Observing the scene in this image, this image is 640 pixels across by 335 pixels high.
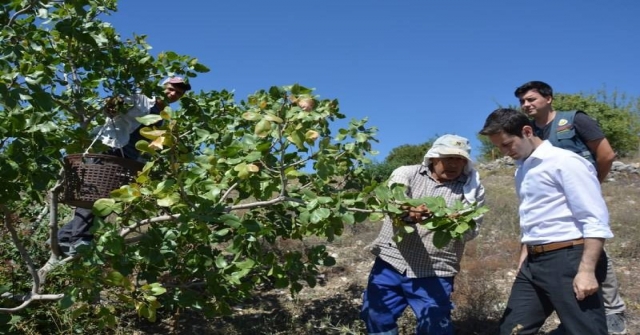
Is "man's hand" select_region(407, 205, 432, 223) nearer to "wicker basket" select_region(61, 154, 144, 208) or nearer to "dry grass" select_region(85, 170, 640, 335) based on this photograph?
"dry grass" select_region(85, 170, 640, 335)

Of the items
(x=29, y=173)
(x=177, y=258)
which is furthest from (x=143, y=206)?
(x=177, y=258)

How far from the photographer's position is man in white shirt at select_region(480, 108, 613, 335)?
2.29 meters

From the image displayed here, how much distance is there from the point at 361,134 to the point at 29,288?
231cm

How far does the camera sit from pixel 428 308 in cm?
277

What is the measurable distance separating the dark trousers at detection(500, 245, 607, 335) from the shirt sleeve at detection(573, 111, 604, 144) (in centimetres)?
82

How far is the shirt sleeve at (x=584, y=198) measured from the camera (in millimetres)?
Result: 2266

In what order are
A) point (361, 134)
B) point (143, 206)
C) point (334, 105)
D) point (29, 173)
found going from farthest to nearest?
point (334, 105), point (361, 134), point (29, 173), point (143, 206)

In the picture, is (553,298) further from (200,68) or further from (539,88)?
(200,68)

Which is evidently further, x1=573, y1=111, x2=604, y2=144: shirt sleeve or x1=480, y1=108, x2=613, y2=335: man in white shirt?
x1=573, y1=111, x2=604, y2=144: shirt sleeve

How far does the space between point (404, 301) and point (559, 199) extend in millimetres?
951

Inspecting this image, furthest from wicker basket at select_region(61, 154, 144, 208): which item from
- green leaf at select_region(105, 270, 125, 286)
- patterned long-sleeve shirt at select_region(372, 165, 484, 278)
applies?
patterned long-sleeve shirt at select_region(372, 165, 484, 278)

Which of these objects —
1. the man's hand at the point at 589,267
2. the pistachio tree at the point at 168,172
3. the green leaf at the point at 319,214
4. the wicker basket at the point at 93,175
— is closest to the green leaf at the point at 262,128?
the pistachio tree at the point at 168,172

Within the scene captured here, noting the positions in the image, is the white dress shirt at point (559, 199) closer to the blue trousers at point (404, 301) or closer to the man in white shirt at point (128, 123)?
the blue trousers at point (404, 301)

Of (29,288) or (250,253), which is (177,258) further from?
(29,288)
